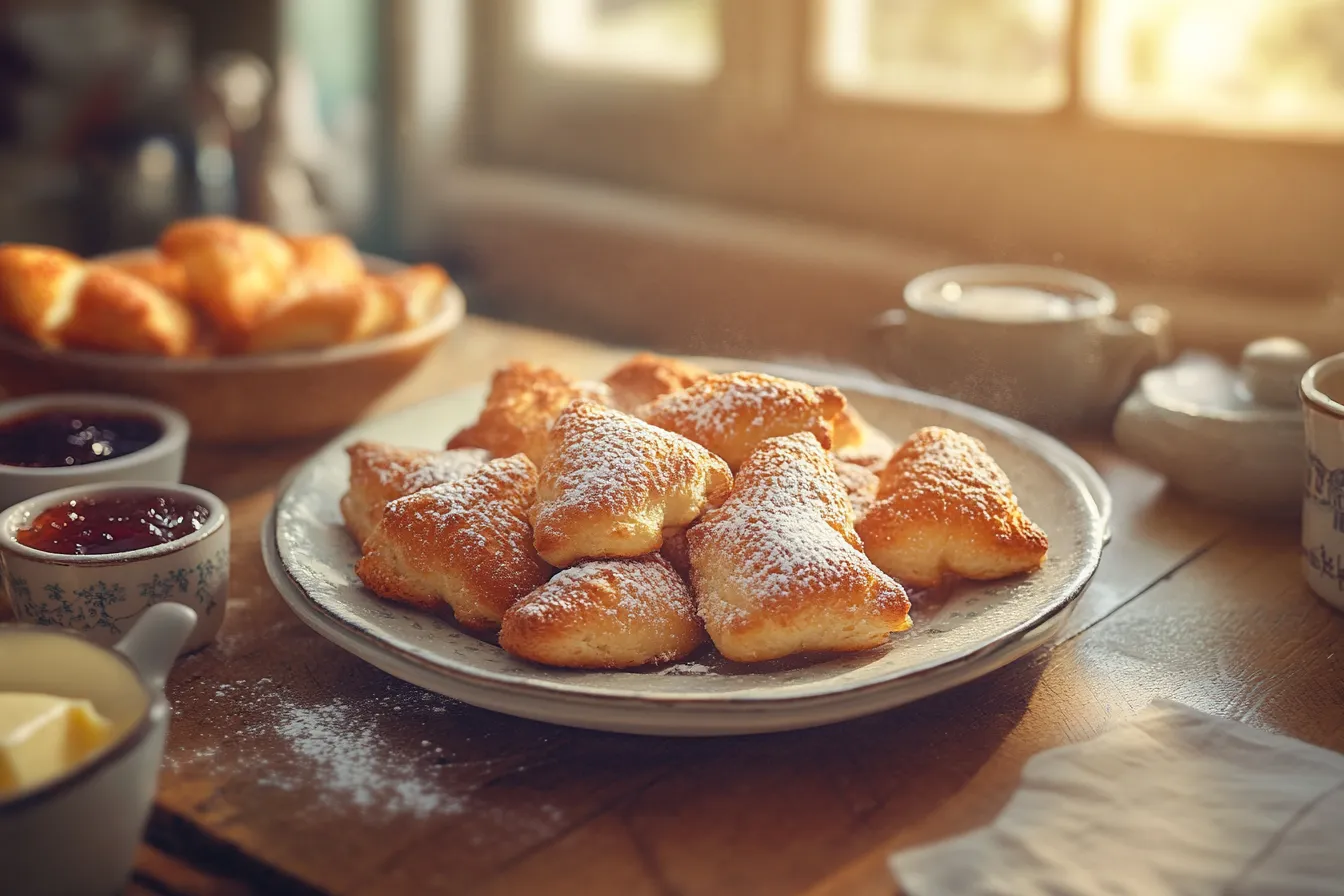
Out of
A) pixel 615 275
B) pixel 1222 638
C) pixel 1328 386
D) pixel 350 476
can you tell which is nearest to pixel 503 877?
pixel 350 476

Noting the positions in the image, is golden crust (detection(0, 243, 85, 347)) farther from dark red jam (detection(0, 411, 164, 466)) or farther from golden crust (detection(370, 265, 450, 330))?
golden crust (detection(370, 265, 450, 330))

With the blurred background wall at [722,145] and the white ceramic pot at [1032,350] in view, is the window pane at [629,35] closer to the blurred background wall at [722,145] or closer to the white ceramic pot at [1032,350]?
the blurred background wall at [722,145]

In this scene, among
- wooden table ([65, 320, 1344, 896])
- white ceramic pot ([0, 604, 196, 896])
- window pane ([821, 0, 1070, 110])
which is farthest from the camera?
window pane ([821, 0, 1070, 110])

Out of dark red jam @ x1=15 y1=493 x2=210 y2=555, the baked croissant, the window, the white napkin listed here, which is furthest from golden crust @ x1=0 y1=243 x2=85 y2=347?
the window

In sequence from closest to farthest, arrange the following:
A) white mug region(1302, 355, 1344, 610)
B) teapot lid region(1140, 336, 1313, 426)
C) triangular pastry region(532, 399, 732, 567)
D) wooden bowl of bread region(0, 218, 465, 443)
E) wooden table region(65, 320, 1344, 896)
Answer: wooden table region(65, 320, 1344, 896)
triangular pastry region(532, 399, 732, 567)
white mug region(1302, 355, 1344, 610)
teapot lid region(1140, 336, 1313, 426)
wooden bowl of bread region(0, 218, 465, 443)

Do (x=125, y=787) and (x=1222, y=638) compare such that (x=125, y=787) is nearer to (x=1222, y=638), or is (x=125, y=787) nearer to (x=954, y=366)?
(x=1222, y=638)

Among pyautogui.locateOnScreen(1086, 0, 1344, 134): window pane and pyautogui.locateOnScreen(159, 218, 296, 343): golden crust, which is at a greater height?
pyautogui.locateOnScreen(1086, 0, 1344, 134): window pane
